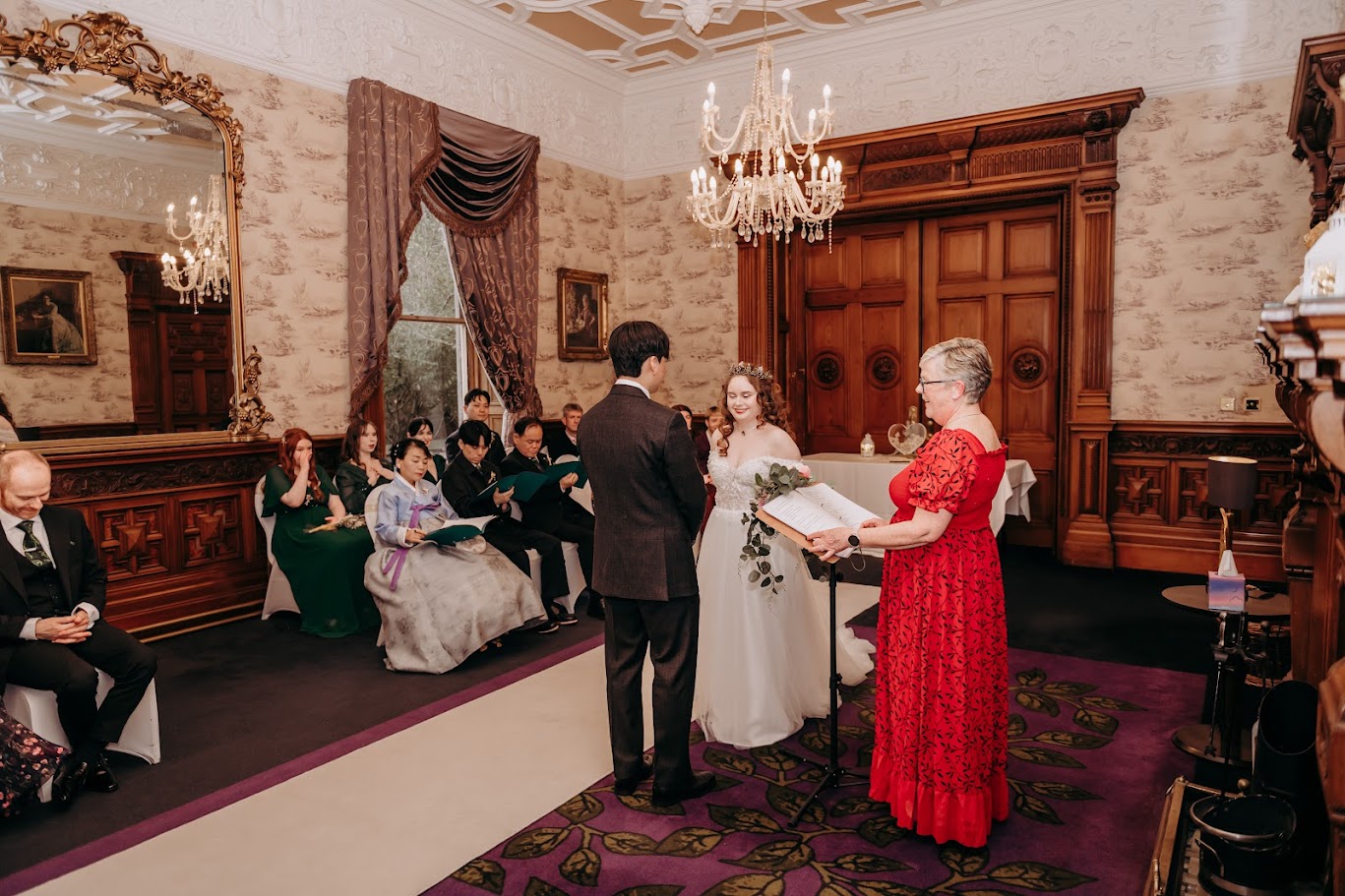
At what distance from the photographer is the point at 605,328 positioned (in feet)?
29.2

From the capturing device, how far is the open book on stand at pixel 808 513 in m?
2.93

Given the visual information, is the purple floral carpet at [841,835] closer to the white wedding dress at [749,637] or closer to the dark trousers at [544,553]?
the white wedding dress at [749,637]

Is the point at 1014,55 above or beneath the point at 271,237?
above

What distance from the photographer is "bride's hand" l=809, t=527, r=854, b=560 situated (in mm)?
2809

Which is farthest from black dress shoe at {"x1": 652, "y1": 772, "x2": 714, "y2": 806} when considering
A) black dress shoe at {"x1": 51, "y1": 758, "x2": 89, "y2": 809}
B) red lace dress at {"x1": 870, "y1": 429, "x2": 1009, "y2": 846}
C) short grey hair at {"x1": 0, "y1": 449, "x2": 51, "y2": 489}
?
short grey hair at {"x1": 0, "y1": 449, "x2": 51, "y2": 489}

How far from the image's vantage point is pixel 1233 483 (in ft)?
12.0

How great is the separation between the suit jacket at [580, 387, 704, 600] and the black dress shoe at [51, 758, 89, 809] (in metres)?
2.15

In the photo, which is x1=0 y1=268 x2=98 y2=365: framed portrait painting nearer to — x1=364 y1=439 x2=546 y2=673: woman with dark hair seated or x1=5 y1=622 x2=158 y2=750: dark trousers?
x1=364 y1=439 x2=546 y2=673: woman with dark hair seated

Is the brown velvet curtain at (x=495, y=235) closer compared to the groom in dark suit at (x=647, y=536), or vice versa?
the groom in dark suit at (x=647, y=536)

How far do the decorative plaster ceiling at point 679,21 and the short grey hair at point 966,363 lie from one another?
16.1 feet

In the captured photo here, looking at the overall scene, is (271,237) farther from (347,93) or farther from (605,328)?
(605,328)

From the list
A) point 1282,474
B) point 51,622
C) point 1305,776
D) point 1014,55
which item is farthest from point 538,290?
point 1305,776

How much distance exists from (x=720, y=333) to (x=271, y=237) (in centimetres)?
419

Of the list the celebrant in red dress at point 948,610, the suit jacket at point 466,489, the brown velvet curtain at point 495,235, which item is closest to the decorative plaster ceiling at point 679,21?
the brown velvet curtain at point 495,235
